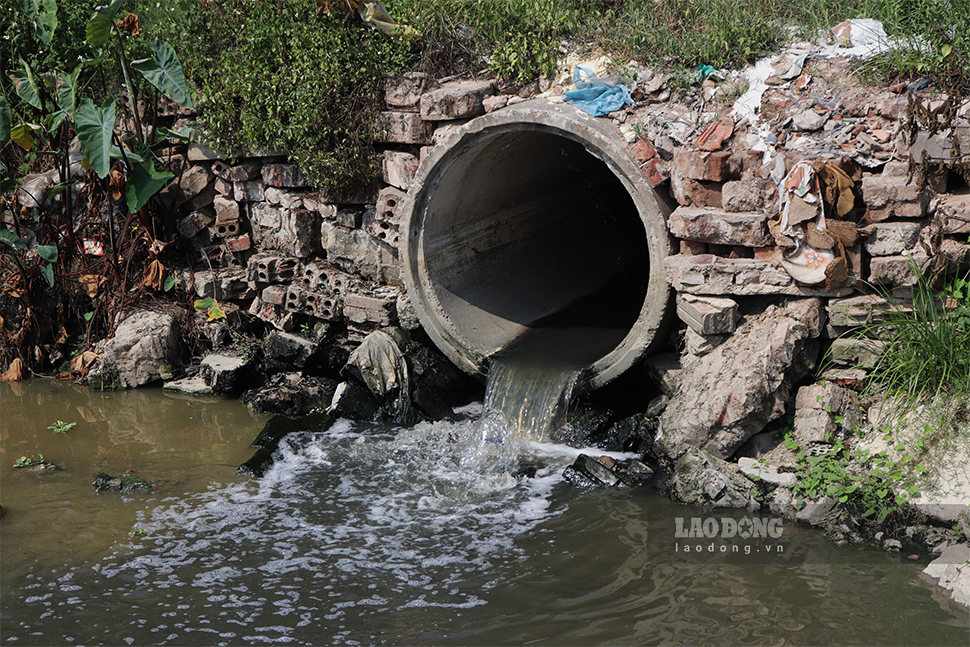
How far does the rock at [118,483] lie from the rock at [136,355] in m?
1.88

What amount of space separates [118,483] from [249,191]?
10.2 feet

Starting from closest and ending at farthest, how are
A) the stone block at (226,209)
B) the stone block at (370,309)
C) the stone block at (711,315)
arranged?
the stone block at (711,315) < the stone block at (370,309) < the stone block at (226,209)

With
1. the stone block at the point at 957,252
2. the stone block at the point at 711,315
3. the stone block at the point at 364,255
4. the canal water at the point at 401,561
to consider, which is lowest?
the canal water at the point at 401,561

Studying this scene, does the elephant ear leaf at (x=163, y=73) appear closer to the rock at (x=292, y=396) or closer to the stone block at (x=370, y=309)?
the stone block at (x=370, y=309)

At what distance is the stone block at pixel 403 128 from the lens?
7.17m

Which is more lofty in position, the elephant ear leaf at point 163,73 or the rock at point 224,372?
the elephant ear leaf at point 163,73

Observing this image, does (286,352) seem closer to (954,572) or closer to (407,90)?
(407,90)

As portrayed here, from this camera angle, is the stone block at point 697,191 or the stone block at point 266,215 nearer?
the stone block at point 697,191

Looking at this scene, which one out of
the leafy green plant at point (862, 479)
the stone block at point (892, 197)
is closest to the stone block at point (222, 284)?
the leafy green plant at point (862, 479)

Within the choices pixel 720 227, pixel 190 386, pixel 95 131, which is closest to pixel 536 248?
pixel 720 227

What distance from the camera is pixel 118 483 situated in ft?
19.7

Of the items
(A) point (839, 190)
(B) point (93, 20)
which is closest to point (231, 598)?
(A) point (839, 190)

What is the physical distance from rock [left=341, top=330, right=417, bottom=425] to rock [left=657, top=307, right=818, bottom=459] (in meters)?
2.24

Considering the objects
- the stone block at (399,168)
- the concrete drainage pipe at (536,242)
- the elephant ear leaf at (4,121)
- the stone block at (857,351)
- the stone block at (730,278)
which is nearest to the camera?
the stone block at (857,351)
